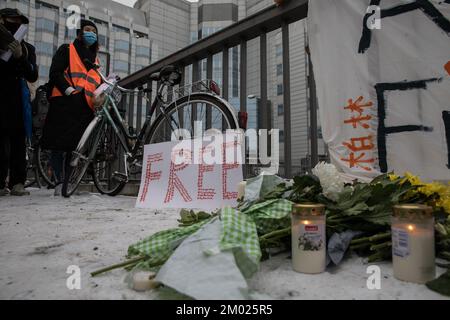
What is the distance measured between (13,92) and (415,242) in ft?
11.2

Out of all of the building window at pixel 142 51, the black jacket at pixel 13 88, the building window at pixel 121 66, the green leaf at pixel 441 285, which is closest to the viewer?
the green leaf at pixel 441 285

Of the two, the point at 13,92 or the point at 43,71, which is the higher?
the point at 43,71

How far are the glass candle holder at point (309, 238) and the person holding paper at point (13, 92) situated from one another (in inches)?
121

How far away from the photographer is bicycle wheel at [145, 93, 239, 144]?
208 cm

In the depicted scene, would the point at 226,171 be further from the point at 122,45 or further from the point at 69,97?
the point at 122,45

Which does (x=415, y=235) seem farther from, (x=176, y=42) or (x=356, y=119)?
(x=176, y=42)

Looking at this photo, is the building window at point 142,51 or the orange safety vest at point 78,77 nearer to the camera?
the orange safety vest at point 78,77

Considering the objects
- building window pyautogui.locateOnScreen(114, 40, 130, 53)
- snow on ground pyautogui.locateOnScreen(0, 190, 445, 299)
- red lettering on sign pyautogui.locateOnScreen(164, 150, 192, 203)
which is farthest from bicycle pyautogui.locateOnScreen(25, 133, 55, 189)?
building window pyautogui.locateOnScreen(114, 40, 130, 53)

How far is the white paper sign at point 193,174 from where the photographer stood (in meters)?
1.85

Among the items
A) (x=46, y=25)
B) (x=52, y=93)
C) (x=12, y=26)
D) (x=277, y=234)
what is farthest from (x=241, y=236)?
(x=46, y=25)

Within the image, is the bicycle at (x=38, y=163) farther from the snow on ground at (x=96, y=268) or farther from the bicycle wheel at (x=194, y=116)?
the snow on ground at (x=96, y=268)

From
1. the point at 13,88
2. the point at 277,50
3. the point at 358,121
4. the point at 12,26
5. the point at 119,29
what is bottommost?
the point at 358,121

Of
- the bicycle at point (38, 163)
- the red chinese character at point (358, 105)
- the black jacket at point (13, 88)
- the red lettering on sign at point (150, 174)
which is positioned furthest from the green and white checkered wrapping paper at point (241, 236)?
the bicycle at point (38, 163)

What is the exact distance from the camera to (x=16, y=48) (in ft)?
8.53
